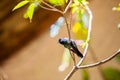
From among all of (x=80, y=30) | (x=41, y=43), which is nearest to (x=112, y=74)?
(x=80, y=30)

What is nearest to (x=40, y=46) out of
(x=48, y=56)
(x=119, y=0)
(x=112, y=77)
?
(x=48, y=56)

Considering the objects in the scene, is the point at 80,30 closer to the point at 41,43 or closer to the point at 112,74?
the point at 112,74

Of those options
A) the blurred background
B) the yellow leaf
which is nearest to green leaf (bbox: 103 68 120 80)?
the yellow leaf

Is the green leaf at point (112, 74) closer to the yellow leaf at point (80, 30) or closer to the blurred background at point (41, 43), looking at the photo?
the yellow leaf at point (80, 30)

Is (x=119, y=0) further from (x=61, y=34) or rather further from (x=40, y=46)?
(x=40, y=46)

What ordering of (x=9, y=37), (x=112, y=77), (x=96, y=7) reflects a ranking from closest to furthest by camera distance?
1. (x=112, y=77)
2. (x=96, y=7)
3. (x=9, y=37)

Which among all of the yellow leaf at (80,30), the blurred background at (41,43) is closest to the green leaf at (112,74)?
the yellow leaf at (80,30)

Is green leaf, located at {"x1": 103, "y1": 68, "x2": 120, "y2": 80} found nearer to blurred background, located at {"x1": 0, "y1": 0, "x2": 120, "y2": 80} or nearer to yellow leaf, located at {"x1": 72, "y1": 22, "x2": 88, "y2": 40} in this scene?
yellow leaf, located at {"x1": 72, "y1": 22, "x2": 88, "y2": 40}

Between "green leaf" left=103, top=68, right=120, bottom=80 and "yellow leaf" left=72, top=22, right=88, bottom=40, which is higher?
"yellow leaf" left=72, top=22, right=88, bottom=40
